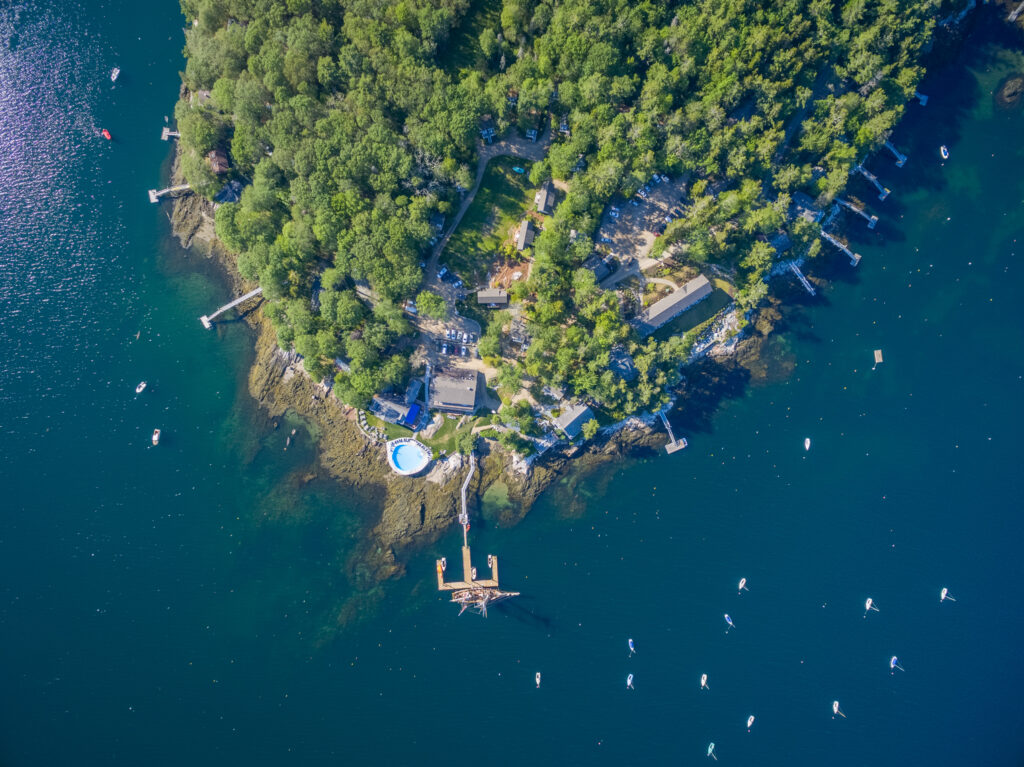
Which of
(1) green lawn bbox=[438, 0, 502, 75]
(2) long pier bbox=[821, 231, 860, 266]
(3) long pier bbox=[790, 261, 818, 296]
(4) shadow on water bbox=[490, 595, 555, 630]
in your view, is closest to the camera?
(1) green lawn bbox=[438, 0, 502, 75]

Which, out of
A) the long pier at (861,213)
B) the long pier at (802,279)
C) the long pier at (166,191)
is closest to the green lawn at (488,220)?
the long pier at (802,279)

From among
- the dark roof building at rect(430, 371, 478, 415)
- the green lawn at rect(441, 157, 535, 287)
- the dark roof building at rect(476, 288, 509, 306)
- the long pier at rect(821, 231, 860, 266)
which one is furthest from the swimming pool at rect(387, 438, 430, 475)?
the long pier at rect(821, 231, 860, 266)

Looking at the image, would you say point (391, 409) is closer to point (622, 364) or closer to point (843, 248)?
point (622, 364)

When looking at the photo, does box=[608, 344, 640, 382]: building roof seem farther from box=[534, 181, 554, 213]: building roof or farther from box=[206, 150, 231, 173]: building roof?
box=[206, 150, 231, 173]: building roof

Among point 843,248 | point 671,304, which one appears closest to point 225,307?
point 671,304

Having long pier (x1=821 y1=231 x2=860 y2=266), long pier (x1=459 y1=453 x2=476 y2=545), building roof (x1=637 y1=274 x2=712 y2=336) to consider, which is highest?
long pier (x1=821 y1=231 x2=860 y2=266)

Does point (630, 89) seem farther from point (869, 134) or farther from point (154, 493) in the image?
point (154, 493)
